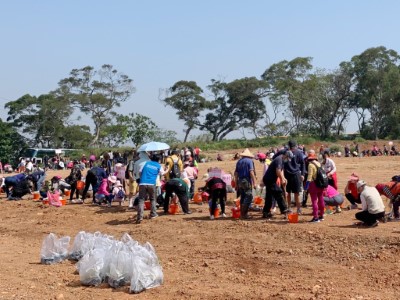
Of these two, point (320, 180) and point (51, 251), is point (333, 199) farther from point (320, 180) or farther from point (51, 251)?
point (51, 251)

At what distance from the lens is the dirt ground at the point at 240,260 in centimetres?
735

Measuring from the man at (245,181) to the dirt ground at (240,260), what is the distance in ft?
1.20

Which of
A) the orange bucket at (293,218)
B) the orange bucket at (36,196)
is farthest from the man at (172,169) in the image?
the orange bucket at (36,196)

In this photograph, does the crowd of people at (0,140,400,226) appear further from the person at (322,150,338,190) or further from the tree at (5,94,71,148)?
the tree at (5,94,71,148)

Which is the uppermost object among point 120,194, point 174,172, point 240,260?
point 174,172

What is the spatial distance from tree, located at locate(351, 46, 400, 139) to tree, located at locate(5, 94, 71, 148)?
2956cm

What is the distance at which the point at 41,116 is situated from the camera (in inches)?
1999

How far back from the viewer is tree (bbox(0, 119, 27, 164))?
4706cm

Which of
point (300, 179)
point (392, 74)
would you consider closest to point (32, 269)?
point (300, 179)

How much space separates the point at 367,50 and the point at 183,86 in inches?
764

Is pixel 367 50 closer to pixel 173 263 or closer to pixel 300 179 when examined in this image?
pixel 300 179

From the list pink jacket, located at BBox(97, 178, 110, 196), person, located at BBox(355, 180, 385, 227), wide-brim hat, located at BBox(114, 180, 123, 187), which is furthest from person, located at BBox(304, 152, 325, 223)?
pink jacket, located at BBox(97, 178, 110, 196)

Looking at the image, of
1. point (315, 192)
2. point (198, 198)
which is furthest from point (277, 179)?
point (198, 198)

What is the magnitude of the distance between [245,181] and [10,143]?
4092 centimetres
